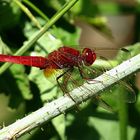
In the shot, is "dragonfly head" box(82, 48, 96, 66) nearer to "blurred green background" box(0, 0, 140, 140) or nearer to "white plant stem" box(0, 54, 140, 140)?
"blurred green background" box(0, 0, 140, 140)

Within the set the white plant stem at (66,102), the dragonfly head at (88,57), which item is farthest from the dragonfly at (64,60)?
the white plant stem at (66,102)

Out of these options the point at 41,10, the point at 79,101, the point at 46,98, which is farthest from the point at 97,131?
the point at 79,101

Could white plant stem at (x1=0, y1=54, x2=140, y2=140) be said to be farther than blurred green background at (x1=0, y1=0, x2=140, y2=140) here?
No

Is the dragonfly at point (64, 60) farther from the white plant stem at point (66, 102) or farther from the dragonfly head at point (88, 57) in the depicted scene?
the white plant stem at point (66, 102)

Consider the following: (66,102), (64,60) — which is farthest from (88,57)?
(66,102)

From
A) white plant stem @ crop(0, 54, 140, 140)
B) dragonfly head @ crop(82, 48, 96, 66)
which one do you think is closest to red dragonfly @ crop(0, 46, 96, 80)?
dragonfly head @ crop(82, 48, 96, 66)
